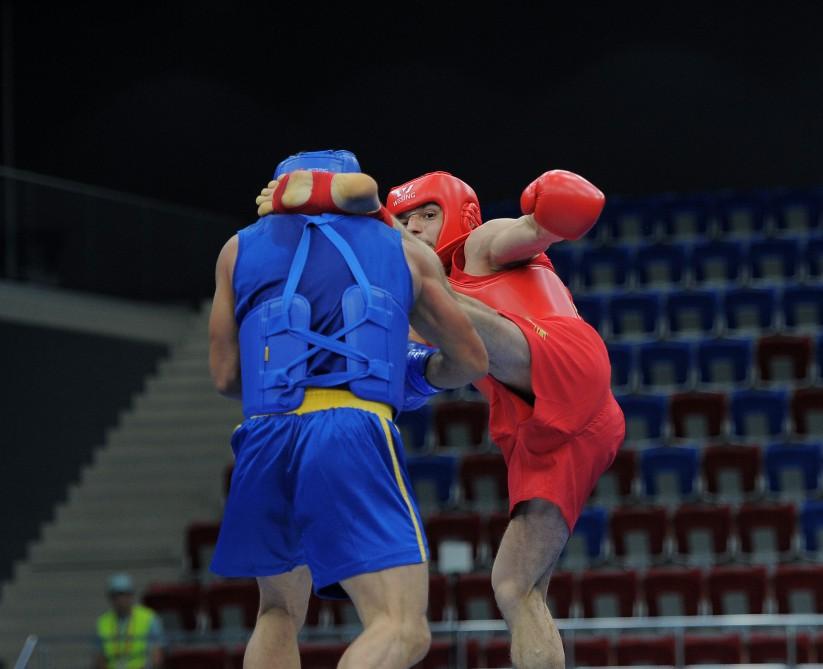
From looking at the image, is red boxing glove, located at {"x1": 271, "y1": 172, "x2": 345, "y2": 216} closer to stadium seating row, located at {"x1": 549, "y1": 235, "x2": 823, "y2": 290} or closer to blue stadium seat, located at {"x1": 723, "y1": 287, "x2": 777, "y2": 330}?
blue stadium seat, located at {"x1": 723, "y1": 287, "x2": 777, "y2": 330}

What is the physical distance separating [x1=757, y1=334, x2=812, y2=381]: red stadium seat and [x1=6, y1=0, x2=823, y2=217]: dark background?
4.45 meters

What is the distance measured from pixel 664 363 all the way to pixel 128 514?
15.4 feet

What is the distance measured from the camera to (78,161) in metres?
17.3

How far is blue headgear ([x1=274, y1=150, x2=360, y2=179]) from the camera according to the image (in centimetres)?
390

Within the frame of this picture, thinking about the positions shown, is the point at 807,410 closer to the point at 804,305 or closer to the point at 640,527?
the point at 804,305

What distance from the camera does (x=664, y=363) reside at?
1240cm

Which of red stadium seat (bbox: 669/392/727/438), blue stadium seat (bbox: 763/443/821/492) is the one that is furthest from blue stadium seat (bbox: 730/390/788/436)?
blue stadium seat (bbox: 763/443/821/492)

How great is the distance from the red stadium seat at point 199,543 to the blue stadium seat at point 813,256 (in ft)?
20.3

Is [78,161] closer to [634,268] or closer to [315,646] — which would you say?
[634,268]

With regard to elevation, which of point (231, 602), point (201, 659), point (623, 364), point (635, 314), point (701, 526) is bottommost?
point (201, 659)

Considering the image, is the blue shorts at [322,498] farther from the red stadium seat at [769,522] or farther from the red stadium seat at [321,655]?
the red stadium seat at [769,522]

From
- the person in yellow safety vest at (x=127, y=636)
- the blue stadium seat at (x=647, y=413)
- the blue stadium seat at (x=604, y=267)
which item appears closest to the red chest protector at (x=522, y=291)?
the person in yellow safety vest at (x=127, y=636)

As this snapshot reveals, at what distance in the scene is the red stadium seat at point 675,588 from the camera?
32.0 ft

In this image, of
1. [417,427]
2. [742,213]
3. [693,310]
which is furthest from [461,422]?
[742,213]
